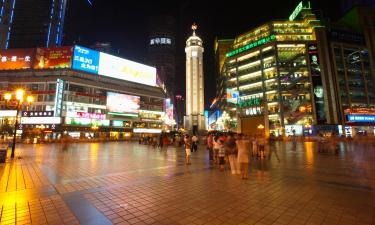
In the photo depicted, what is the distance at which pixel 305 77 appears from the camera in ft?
202

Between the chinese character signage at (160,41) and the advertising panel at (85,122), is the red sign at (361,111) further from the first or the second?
the chinese character signage at (160,41)

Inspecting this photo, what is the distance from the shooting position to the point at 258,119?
66562 millimetres

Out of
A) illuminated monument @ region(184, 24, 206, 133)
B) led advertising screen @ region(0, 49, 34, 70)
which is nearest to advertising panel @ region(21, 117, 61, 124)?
led advertising screen @ region(0, 49, 34, 70)

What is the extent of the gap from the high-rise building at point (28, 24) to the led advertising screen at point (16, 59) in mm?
68195

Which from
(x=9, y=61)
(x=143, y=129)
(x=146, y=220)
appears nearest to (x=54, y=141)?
(x=143, y=129)

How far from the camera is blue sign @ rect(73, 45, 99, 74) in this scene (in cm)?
6425

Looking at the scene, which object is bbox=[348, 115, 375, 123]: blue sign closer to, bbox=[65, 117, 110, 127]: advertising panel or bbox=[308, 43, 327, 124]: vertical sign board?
bbox=[308, 43, 327, 124]: vertical sign board

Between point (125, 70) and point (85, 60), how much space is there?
45.5 ft

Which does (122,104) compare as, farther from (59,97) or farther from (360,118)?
(360,118)

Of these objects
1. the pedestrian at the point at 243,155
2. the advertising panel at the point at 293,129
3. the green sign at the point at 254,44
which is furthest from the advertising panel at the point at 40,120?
the advertising panel at the point at 293,129

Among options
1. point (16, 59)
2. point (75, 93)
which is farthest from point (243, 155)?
point (16, 59)

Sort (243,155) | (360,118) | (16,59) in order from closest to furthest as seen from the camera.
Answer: (243,155) < (360,118) < (16,59)

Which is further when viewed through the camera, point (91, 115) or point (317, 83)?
point (91, 115)

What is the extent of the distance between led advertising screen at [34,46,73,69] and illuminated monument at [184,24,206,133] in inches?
1760
